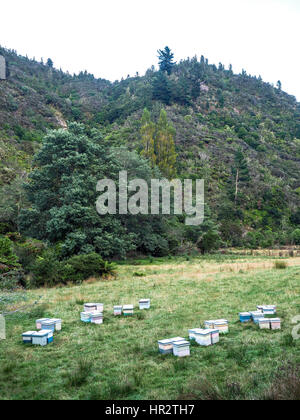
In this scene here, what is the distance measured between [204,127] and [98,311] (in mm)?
65904

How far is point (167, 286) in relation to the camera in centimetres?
1452

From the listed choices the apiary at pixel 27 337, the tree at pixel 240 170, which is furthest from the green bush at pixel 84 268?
the tree at pixel 240 170

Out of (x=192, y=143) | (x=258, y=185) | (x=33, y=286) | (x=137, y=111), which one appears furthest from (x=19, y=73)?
(x=33, y=286)

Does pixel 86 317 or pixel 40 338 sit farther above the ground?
pixel 40 338

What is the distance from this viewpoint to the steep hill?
157 ft

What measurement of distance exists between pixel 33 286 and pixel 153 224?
1822 centimetres

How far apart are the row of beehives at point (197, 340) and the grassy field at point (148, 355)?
6.3 inches

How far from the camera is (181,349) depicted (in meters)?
6.05

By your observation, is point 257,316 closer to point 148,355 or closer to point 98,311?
point 148,355

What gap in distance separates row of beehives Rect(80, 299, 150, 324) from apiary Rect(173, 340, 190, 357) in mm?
3180

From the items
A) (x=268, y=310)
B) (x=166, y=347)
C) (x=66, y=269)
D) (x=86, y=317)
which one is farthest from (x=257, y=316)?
(x=66, y=269)

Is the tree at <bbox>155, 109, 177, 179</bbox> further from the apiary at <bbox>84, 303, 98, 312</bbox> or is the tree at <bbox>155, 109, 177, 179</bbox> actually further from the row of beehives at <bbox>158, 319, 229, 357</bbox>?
the row of beehives at <bbox>158, 319, 229, 357</bbox>

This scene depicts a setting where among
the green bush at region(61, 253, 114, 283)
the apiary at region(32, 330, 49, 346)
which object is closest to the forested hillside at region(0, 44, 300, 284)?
the green bush at region(61, 253, 114, 283)

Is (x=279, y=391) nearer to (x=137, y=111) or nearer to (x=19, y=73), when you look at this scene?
(x=137, y=111)
